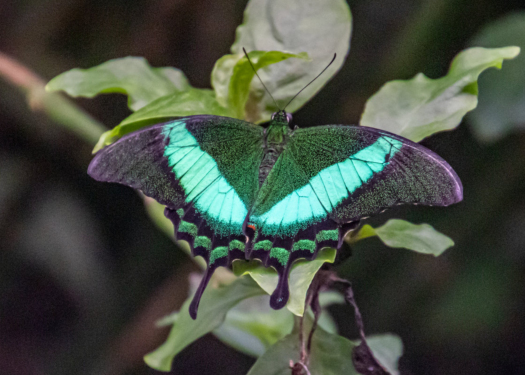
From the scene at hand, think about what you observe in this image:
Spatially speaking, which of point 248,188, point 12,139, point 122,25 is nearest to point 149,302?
point 12,139

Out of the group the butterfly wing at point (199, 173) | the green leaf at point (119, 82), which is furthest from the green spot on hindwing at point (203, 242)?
the green leaf at point (119, 82)

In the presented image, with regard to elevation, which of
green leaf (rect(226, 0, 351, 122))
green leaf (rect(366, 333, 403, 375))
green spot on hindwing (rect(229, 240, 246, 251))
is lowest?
green leaf (rect(366, 333, 403, 375))

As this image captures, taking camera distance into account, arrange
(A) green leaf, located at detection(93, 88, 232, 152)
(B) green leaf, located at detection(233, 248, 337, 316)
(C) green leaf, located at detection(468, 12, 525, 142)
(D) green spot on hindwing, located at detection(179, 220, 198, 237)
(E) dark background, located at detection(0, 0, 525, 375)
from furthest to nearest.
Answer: (E) dark background, located at detection(0, 0, 525, 375) → (C) green leaf, located at detection(468, 12, 525, 142) → (D) green spot on hindwing, located at detection(179, 220, 198, 237) → (A) green leaf, located at detection(93, 88, 232, 152) → (B) green leaf, located at detection(233, 248, 337, 316)

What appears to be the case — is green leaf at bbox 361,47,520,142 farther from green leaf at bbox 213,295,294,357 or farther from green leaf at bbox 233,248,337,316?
green leaf at bbox 213,295,294,357

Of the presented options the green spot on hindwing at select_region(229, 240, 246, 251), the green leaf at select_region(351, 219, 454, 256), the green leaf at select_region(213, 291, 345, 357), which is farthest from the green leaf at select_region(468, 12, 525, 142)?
the green spot on hindwing at select_region(229, 240, 246, 251)

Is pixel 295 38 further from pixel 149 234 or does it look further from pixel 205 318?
pixel 149 234

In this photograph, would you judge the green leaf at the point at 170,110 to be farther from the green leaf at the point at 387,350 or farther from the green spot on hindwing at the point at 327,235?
the green leaf at the point at 387,350

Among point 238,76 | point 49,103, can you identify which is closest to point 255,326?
point 238,76
